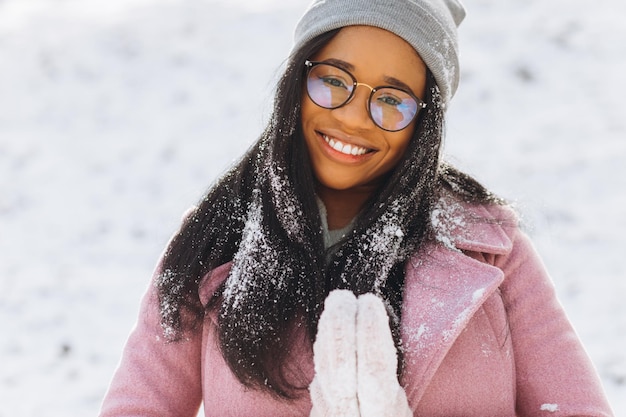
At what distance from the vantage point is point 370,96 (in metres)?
1.87

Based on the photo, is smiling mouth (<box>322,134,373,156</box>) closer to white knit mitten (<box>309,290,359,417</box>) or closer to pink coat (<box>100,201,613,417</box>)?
pink coat (<box>100,201,613,417</box>)

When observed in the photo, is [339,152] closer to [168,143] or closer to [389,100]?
[389,100]

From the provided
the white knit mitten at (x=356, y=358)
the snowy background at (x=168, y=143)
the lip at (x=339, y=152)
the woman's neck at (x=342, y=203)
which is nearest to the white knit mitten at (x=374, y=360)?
the white knit mitten at (x=356, y=358)

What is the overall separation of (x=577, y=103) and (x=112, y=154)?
3.16 meters

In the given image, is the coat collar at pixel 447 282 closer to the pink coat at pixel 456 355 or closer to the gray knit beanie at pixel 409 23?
the pink coat at pixel 456 355

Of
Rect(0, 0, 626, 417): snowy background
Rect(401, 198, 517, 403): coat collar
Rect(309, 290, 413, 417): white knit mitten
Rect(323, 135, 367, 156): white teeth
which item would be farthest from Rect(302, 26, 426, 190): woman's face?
Rect(0, 0, 626, 417): snowy background

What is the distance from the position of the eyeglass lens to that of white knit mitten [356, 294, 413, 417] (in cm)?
58

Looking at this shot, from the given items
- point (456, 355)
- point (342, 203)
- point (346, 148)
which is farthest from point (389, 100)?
point (456, 355)

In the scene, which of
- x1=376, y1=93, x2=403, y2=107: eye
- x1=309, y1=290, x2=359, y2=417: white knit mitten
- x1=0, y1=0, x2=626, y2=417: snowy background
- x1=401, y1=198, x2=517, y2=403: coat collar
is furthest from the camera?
x1=0, y1=0, x2=626, y2=417: snowy background

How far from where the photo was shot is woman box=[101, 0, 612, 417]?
1.85m

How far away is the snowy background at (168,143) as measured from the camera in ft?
12.2

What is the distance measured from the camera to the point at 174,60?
6074 millimetres

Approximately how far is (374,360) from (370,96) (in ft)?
2.31

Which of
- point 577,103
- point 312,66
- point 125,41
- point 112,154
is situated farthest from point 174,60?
point 312,66
